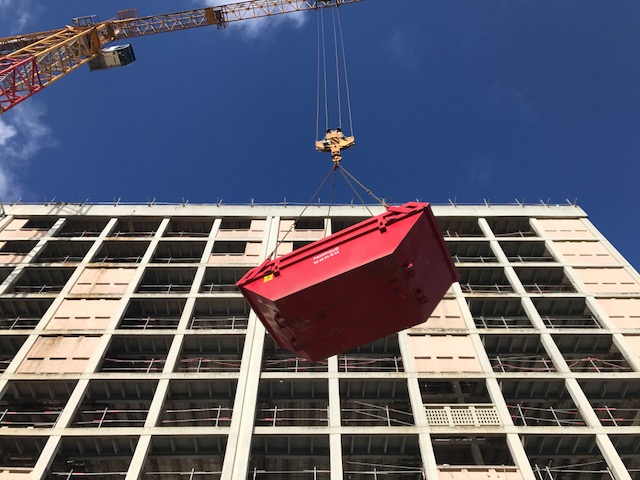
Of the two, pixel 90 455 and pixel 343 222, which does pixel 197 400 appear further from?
pixel 343 222

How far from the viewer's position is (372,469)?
69.3 feet

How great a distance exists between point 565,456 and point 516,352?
566 cm

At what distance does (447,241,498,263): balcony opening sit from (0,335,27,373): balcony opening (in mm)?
25487

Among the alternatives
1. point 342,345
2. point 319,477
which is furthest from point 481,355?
point 342,345

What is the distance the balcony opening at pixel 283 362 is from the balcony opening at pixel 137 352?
5101mm

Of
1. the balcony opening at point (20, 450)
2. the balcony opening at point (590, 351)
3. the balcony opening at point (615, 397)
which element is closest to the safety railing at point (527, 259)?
the balcony opening at point (590, 351)

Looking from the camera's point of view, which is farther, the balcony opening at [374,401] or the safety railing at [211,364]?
the safety railing at [211,364]

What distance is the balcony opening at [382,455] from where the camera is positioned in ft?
67.3

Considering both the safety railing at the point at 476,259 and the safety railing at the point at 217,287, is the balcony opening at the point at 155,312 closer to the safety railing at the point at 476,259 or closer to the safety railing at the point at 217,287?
the safety railing at the point at 217,287

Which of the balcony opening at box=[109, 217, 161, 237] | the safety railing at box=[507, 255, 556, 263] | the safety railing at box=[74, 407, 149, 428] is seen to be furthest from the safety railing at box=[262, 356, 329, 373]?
the safety railing at box=[507, 255, 556, 263]

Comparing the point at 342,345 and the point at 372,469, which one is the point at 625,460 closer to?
the point at 372,469

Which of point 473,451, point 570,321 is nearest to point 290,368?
point 473,451

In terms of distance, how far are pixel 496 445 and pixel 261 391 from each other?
11040 millimetres

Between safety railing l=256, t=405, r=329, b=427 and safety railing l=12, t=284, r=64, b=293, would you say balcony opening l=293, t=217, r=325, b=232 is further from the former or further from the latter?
safety railing l=12, t=284, r=64, b=293
